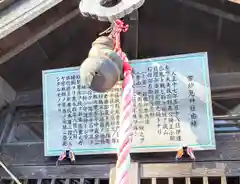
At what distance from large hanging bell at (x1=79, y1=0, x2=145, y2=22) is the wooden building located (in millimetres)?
331

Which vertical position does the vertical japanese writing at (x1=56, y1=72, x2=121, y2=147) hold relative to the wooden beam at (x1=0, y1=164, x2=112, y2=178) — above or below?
above

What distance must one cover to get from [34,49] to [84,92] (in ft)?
1.85

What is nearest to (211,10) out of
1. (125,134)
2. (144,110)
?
(144,110)

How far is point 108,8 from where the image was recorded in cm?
159

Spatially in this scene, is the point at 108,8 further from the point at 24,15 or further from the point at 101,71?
the point at 24,15

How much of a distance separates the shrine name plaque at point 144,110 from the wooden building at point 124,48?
0.28 feet

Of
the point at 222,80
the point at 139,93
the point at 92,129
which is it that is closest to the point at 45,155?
the point at 92,129

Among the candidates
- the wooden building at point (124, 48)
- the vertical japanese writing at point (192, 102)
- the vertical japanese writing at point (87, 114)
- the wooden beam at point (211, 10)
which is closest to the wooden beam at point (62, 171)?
the wooden building at point (124, 48)

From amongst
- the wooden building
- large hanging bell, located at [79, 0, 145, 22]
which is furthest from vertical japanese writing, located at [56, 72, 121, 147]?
large hanging bell, located at [79, 0, 145, 22]

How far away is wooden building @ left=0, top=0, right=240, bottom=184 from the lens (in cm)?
192

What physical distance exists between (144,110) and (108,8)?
596mm

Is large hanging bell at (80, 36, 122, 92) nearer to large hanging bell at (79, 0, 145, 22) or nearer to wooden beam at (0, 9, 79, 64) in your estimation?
large hanging bell at (79, 0, 145, 22)

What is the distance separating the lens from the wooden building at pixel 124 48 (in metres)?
1.92

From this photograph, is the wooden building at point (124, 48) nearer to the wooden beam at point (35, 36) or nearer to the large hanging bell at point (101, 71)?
the wooden beam at point (35, 36)
